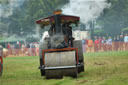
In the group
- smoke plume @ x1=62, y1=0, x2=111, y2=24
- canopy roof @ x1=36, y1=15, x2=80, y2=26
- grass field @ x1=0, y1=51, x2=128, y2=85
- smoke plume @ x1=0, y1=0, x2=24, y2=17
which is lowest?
grass field @ x1=0, y1=51, x2=128, y2=85

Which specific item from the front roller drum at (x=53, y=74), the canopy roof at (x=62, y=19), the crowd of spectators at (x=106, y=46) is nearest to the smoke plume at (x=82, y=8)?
the crowd of spectators at (x=106, y=46)

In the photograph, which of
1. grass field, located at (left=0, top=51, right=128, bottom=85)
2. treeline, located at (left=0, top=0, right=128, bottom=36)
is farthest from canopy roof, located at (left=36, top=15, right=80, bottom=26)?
treeline, located at (left=0, top=0, right=128, bottom=36)

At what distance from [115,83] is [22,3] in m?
34.0

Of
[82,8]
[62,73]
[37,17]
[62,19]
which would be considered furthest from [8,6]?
[62,73]

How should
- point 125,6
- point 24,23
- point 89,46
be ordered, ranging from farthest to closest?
point 24,23, point 125,6, point 89,46

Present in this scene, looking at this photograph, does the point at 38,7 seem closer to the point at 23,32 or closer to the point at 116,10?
the point at 23,32

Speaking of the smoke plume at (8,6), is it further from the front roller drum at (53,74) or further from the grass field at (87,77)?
the front roller drum at (53,74)

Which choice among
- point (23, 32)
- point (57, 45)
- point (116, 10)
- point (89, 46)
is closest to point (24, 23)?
point (23, 32)

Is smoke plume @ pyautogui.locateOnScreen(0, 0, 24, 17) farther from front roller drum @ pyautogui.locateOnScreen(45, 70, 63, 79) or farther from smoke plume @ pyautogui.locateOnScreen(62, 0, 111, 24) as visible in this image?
front roller drum @ pyautogui.locateOnScreen(45, 70, 63, 79)

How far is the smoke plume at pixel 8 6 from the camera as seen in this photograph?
34.2 meters

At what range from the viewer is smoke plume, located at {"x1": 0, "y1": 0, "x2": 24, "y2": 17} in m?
34.2

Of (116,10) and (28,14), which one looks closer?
(116,10)

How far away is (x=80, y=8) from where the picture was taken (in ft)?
86.8

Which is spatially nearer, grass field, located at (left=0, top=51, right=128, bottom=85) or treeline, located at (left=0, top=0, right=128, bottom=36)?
grass field, located at (left=0, top=51, right=128, bottom=85)
